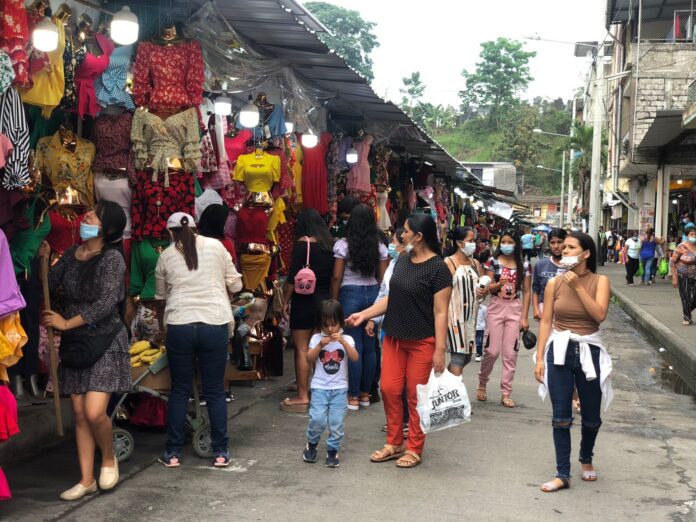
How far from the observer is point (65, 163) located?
6.36 metres

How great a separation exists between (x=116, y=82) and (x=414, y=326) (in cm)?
308

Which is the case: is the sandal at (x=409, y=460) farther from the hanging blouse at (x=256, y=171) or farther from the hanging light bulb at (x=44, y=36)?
the hanging light bulb at (x=44, y=36)

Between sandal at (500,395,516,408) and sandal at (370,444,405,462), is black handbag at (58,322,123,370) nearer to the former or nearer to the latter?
sandal at (370,444,405,462)

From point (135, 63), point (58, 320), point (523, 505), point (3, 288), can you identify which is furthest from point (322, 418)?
point (135, 63)

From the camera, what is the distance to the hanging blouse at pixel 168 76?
22.1ft

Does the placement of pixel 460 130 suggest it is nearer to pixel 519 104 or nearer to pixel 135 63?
pixel 519 104

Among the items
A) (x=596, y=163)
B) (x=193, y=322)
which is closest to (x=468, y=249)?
(x=193, y=322)

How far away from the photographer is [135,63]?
22.2 feet

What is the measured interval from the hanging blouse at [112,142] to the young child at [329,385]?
7.00ft

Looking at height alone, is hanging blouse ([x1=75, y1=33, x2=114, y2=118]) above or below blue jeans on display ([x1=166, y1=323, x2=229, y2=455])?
above

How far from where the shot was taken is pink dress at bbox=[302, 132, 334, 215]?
33.3 ft

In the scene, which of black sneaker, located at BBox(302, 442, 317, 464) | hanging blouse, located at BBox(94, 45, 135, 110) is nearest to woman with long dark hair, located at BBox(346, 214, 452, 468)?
black sneaker, located at BBox(302, 442, 317, 464)

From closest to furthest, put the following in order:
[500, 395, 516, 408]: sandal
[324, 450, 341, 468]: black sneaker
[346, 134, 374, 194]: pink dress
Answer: [324, 450, 341, 468]: black sneaker, [500, 395, 516, 408]: sandal, [346, 134, 374, 194]: pink dress

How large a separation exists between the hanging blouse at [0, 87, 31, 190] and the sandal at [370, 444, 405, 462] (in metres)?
3.11
